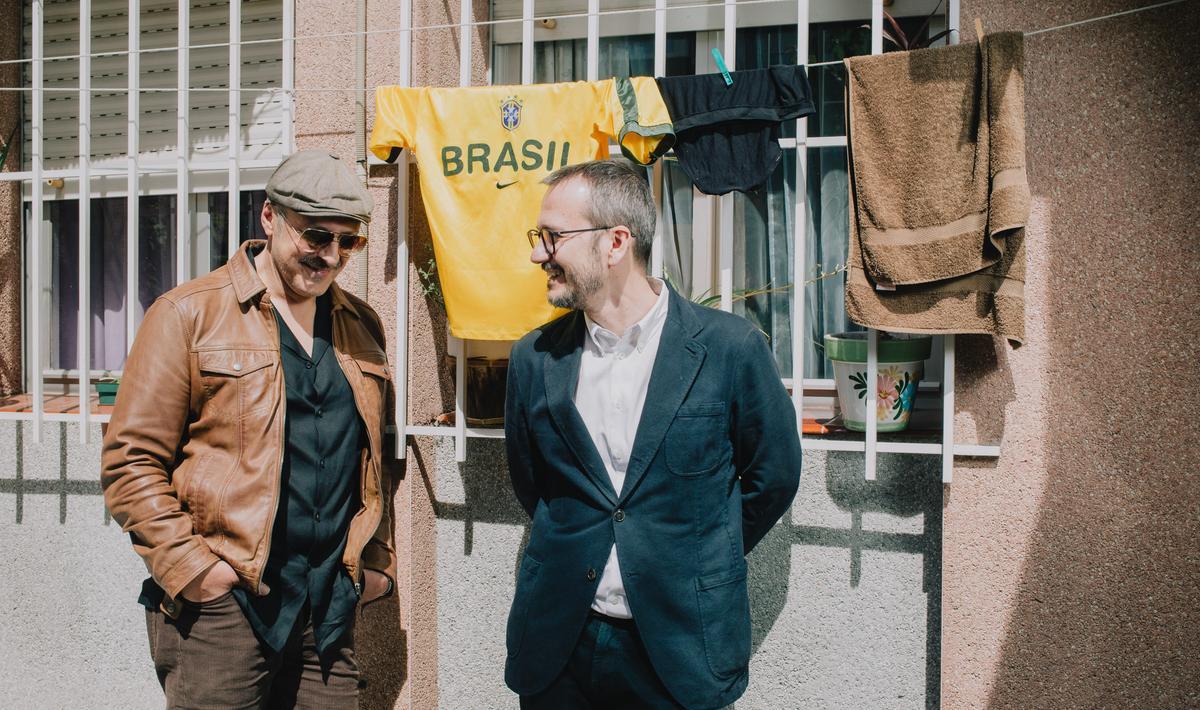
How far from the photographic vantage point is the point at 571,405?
2.35 m

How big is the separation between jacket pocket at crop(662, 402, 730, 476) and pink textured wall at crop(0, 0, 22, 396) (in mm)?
3863

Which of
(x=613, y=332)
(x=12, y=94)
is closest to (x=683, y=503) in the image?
(x=613, y=332)

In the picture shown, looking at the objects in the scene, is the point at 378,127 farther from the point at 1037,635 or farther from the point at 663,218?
the point at 1037,635

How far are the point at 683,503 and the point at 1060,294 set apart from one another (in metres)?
1.64

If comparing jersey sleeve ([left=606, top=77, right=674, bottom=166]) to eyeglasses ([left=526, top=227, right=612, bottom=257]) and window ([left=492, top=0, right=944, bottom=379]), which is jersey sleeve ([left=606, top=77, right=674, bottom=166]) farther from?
eyeglasses ([left=526, top=227, right=612, bottom=257])

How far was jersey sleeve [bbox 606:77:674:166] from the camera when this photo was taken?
296cm

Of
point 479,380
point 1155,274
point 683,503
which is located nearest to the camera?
point 683,503

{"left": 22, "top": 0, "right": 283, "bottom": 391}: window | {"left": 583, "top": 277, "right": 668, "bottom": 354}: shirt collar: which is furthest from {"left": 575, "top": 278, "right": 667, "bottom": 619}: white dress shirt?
{"left": 22, "top": 0, "right": 283, "bottom": 391}: window

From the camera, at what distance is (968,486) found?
304 cm

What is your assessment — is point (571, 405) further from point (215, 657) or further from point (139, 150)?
point (139, 150)

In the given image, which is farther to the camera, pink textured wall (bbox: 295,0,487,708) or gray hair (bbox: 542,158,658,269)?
pink textured wall (bbox: 295,0,487,708)

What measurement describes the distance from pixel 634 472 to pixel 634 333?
0.39 metres

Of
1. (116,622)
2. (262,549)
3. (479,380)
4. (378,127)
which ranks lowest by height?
(116,622)

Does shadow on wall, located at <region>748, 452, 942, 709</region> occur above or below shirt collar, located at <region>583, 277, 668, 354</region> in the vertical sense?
below
